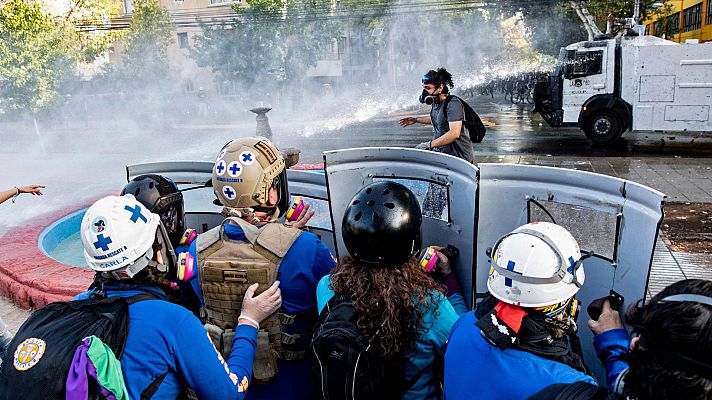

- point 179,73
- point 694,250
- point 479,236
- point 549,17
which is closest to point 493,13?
point 549,17

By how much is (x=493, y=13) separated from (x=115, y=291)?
32.5 meters

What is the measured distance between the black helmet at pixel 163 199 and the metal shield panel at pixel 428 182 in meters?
0.81

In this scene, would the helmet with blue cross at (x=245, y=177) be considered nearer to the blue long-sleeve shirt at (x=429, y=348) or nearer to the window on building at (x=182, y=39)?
the blue long-sleeve shirt at (x=429, y=348)

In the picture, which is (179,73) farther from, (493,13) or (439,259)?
(439,259)

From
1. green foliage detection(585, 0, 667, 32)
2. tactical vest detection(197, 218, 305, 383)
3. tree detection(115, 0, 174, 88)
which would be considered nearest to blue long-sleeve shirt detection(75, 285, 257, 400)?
tactical vest detection(197, 218, 305, 383)

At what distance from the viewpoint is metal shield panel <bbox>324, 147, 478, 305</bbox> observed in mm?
2619

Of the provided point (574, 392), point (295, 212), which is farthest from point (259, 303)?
point (574, 392)

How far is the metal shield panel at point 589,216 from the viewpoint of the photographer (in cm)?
210

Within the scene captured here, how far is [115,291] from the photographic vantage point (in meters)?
1.84

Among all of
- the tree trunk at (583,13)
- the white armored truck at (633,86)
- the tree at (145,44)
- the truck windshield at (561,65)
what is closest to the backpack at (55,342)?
the white armored truck at (633,86)

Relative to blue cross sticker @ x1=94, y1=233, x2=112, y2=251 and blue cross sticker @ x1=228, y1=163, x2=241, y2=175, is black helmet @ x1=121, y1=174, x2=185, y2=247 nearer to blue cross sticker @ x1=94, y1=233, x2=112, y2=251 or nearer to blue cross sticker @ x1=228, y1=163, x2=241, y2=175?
blue cross sticker @ x1=228, y1=163, x2=241, y2=175

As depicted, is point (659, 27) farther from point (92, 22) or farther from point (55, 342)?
point (55, 342)

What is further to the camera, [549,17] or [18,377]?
[549,17]

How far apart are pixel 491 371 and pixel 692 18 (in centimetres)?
3489
